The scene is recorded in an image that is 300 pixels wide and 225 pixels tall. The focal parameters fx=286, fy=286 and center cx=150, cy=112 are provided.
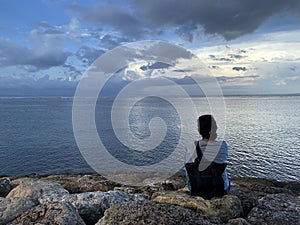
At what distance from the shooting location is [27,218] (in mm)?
5605

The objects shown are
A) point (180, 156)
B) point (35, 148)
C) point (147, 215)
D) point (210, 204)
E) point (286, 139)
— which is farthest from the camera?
point (286, 139)

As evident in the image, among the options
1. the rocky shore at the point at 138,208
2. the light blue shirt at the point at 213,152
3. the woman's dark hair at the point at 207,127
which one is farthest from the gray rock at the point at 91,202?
the woman's dark hair at the point at 207,127

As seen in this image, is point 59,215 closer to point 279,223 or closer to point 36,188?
point 36,188

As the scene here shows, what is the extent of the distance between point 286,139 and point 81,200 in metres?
46.4

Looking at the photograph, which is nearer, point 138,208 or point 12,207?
point 138,208

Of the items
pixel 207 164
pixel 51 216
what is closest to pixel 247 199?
pixel 207 164

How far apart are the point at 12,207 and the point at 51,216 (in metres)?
1.54

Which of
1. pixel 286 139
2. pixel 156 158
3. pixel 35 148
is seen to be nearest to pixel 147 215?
pixel 156 158

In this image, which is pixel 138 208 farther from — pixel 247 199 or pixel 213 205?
pixel 247 199

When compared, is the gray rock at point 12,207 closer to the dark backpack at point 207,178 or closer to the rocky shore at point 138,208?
the rocky shore at point 138,208

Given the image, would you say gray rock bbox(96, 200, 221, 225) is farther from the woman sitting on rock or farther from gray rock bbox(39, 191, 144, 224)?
the woman sitting on rock

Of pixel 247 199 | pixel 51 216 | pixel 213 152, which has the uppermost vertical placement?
pixel 213 152

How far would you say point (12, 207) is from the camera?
6.52 metres

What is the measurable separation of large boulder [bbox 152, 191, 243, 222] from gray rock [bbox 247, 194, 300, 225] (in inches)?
14.6
